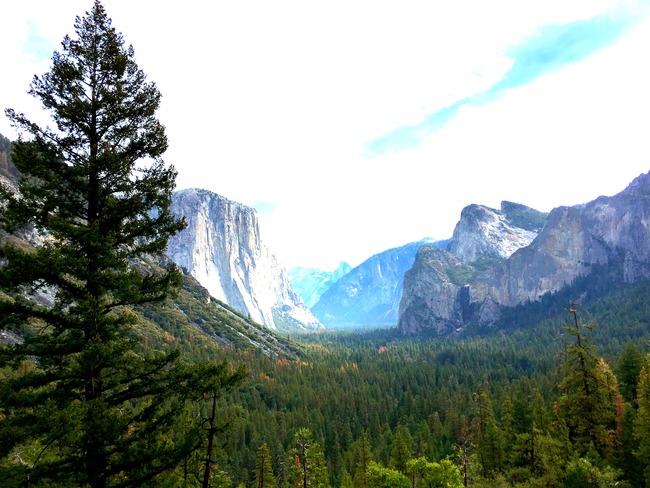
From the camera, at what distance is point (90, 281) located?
12.1 metres

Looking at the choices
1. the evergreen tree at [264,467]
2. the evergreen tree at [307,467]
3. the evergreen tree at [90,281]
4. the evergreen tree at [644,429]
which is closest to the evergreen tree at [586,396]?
the evergreen tree at [644,429]

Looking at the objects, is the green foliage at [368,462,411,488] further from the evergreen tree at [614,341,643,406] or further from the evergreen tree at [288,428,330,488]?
the evergreen tree at [614,341,643,406]

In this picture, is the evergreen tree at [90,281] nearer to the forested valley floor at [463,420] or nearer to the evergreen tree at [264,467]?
the forested valley floor at [463,420]

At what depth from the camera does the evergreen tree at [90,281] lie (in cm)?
1126

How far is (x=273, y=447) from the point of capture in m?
80.6

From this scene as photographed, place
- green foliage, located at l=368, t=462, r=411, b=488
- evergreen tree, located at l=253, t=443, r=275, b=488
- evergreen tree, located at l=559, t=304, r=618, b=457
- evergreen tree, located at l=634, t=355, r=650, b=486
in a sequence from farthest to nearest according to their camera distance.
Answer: evergreen tree, located at l=253, t=443, r=275, b=488
evergreen tree, located at l=559, t=304, r=618, b=457
evergreen tree, located at l=634, t=355, r=650, b=486
green foliage, located at l=368, t=462, r=411, b=488

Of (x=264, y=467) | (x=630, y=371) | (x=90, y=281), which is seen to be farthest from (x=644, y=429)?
(x=90, y=281)

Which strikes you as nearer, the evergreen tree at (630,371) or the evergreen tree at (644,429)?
the evergreen tree at (644,429)

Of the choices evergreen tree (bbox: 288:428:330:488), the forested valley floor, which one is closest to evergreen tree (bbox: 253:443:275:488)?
the forested valley floor

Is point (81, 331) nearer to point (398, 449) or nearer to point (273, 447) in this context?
point (398, 449)

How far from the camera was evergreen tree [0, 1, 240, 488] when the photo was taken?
36.9 feet

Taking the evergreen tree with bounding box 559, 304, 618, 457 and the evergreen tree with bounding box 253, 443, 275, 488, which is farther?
the evergreen tree with bounding box 253, 443, 275, 488

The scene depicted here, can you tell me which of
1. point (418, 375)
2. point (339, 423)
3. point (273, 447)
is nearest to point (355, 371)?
point (418, 375)

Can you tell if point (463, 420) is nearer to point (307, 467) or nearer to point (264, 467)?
point (264, 467)
